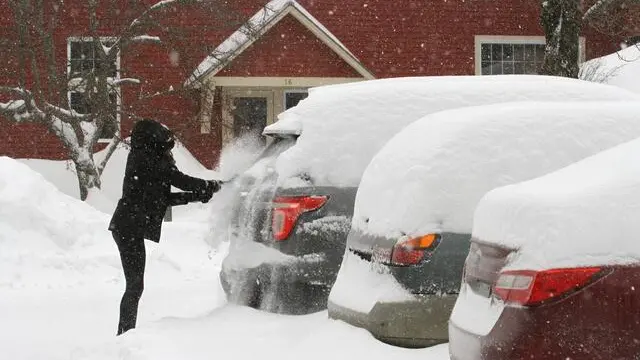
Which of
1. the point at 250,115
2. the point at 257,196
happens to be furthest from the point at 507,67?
the point at 257,196

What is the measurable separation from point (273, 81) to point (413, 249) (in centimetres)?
1675

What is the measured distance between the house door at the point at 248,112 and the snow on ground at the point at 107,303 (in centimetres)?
743

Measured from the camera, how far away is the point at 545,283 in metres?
3.87

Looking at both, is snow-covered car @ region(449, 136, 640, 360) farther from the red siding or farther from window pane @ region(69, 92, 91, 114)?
window pane @ region(69, 92, 91, 114)

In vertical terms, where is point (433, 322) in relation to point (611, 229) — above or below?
below

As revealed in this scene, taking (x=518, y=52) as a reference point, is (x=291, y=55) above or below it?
below

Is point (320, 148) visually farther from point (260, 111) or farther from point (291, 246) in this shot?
point (260, 111)

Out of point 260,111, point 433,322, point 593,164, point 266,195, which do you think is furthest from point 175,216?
point 593,164

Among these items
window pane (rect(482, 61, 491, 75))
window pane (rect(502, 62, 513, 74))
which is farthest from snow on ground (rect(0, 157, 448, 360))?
window pane (rect(502, 62, 513, 74))

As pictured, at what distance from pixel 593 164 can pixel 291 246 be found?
9.12 feet

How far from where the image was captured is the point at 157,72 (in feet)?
77.5

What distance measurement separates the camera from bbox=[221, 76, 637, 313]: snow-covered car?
→ 670 cm

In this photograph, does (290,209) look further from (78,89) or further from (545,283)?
(78,89)

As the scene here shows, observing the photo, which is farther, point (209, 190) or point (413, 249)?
point (209, 190)
